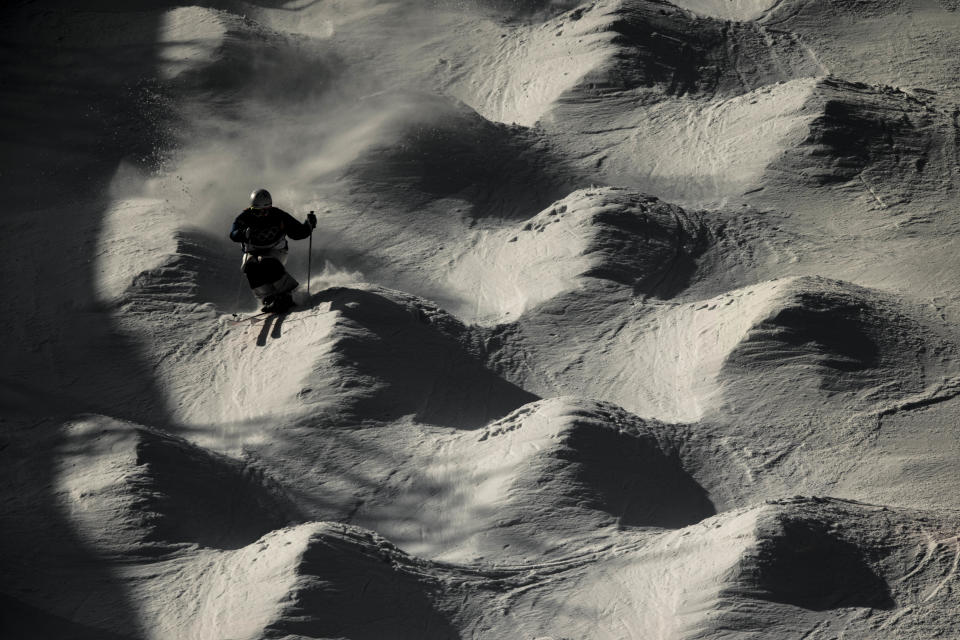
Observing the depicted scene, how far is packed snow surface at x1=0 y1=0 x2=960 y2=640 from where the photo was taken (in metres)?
6.25

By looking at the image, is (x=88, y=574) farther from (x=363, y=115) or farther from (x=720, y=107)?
(x=720, y=107)

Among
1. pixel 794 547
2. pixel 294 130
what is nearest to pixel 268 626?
pixel 794 547

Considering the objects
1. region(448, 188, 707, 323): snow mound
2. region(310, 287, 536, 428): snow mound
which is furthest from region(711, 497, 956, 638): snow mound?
region(448, 188, 707, 323): snow mound

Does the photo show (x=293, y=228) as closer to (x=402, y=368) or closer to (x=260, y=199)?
(x=260, y=199)

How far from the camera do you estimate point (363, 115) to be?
9938 millimetres

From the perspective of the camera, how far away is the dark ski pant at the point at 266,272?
7766mm

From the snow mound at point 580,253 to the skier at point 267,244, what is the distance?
3.77 feet

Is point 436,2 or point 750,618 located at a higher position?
point 436,2

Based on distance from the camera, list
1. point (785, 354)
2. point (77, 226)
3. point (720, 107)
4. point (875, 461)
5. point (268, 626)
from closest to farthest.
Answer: point (268, 626) → point (875, 461) → point (785, 354) → point (77, 226) → point (720, 107)

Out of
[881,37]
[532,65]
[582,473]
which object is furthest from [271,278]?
[881,37]

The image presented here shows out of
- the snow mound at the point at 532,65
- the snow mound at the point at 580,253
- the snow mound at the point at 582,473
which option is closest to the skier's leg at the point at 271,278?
the snow mound at the point at 580,253

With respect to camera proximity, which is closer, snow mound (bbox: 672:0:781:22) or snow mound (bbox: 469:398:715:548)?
snow mound (bbox: 469:398:715:548)

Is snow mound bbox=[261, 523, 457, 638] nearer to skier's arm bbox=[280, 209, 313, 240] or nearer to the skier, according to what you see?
the skier

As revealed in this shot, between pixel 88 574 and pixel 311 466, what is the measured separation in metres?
1.30
